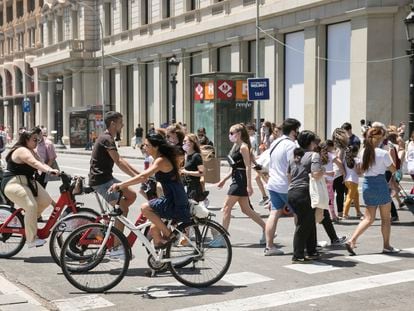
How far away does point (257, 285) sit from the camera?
740 cm

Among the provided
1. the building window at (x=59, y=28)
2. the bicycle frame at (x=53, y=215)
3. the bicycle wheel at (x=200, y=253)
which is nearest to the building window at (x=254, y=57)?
the bicycle frame at (x=53, y=215)

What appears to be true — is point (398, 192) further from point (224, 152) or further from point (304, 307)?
point (224, 152)

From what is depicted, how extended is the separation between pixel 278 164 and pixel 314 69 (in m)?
21.0

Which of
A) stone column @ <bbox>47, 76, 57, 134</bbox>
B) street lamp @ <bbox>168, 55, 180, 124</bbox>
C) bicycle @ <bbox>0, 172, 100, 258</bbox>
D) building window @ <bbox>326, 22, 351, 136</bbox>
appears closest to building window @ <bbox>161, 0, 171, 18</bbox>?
street lamp @ <bbox>168, 55, 180, 124</bbox>

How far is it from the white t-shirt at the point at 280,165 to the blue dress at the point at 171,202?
2091 millimetres

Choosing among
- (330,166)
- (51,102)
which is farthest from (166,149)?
(51,102)

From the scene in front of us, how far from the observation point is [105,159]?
27.9 ft

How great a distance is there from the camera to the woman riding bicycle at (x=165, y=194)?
7230mm

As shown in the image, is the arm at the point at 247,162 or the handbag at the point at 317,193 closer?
the handbag at the point at 317,193

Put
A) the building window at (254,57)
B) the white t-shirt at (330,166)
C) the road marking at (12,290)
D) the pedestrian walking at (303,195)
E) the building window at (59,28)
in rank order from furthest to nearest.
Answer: the building window at (59,28) → the building window at (254,57) → the white t-shirt at (330,166) → the pedestrian walking at (303,195) → the road marking at (12,290)

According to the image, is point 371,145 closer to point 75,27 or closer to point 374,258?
point 374,258

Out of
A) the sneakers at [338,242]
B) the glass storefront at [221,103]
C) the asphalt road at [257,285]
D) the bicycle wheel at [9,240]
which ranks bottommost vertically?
the asphalt road at [257,285]

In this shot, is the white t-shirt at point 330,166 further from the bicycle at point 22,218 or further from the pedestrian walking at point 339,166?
the bicycle at point 22,218

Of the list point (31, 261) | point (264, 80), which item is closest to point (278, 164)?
point (31, 261)
